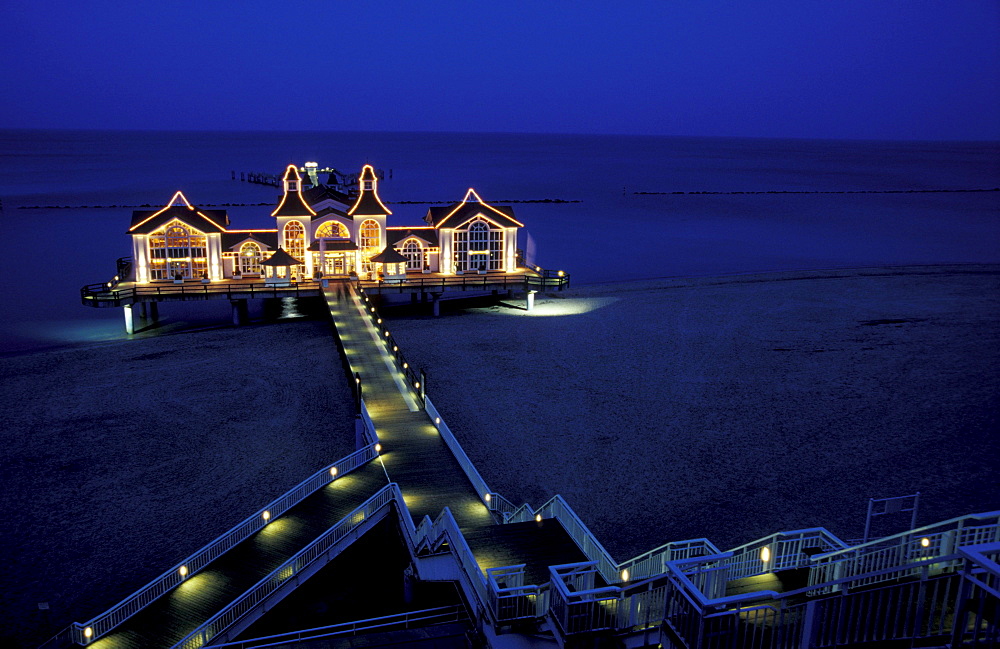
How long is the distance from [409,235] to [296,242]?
583 cm

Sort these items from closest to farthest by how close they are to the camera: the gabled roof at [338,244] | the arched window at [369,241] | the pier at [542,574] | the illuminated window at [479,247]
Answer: the pier at [542,574], the gabled roof at [338,244], the arched window at [369,241], the illuminated window at [479,247]

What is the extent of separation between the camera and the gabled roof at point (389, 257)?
41.8m

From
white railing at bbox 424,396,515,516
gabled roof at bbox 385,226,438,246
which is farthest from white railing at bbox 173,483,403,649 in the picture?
gabled roof at bbox 385,226,438,246

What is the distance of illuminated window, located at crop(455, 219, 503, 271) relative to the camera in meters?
43.8

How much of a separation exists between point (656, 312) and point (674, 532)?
24.8m

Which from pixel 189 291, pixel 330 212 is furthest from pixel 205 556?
pixel 330 212

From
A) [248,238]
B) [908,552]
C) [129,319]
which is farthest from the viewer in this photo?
[248,238]

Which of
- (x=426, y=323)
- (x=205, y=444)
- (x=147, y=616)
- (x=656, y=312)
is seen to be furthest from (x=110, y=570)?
(x=656, y=312)

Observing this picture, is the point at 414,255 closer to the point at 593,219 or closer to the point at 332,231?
the point at 332,231

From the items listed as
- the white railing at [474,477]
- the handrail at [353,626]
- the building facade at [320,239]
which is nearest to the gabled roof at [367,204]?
the building facade at [320,239]

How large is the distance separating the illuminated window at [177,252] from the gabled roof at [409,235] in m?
9.16

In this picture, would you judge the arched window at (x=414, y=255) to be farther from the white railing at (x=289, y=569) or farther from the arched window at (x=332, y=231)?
the white railing at (x=289, y=569)

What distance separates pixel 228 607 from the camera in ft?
48.4

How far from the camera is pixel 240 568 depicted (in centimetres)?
1619
